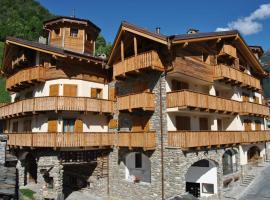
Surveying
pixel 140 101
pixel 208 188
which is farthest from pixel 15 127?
pixel 208 188

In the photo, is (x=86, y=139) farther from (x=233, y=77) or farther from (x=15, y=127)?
(x=233, y=77)

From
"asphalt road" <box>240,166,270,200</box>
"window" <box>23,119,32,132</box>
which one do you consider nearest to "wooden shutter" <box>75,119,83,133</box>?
"window" <box>23,119,32,132</box>

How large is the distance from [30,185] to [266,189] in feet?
66.3

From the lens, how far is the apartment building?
21.1m

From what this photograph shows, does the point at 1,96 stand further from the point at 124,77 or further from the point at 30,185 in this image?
the point at 124,77

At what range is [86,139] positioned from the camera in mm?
22891

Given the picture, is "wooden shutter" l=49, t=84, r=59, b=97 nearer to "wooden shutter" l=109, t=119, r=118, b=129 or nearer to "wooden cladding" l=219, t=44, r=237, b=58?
"wooden shutter" l=109, t=119, r=118, b=129

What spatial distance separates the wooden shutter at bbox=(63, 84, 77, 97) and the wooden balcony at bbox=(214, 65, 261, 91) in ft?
38.2

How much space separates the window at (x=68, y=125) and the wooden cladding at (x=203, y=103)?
8108mm

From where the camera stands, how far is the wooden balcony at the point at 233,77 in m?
24.9

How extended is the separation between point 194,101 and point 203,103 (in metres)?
1.29

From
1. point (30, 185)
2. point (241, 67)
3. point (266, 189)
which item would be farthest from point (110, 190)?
point (241, 67)

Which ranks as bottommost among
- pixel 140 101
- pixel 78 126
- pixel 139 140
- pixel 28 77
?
pixel 139 140

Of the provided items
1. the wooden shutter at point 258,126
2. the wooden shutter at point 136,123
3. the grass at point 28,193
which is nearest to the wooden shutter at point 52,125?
the grass at point 28,193
